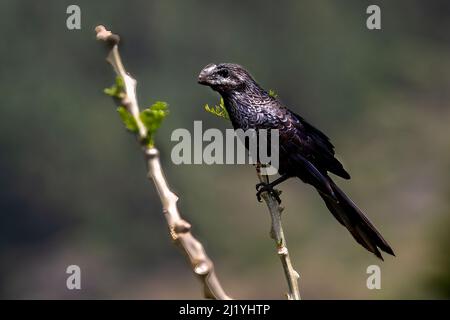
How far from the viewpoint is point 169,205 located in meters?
1.06

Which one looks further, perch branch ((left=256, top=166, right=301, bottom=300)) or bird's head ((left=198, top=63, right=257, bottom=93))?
bird's head ((left=198, top=63, right=257, bottom=93))

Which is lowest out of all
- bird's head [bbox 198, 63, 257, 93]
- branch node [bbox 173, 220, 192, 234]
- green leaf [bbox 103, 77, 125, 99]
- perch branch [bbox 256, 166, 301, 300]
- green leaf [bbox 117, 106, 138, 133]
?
perch branch [bbox 256, 166, 301, 300]

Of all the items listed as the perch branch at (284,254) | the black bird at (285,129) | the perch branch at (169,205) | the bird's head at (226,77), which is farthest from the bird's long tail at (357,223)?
the perch branch at (169,205)

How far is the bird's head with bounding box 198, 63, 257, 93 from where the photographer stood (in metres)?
2.27

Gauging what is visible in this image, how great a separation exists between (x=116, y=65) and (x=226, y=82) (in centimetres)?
125

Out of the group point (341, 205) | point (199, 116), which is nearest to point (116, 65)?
point (341, 205)

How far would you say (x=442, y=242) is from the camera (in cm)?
332

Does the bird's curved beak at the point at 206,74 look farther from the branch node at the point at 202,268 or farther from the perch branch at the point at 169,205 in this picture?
the branch node at the point at 202,268

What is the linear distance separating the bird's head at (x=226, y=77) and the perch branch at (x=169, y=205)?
3.63 ft

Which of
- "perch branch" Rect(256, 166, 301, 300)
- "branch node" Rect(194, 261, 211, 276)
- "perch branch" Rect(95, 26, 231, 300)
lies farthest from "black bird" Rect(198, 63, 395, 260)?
"branch node" Rect(194, 261, 211, 276)

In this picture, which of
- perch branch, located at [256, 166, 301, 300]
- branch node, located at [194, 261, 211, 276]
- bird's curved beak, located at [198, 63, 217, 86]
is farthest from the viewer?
bird's curved beak, located at [198, 63, 217, 86]

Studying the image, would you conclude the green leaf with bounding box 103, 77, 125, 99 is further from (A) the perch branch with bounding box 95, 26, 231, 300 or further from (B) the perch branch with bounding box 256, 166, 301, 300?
(B) the perch branch with bounding box 256, 166, 301, 300

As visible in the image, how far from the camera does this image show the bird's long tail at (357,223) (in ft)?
6.58

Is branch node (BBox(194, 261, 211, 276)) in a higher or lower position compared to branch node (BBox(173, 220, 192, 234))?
lower
